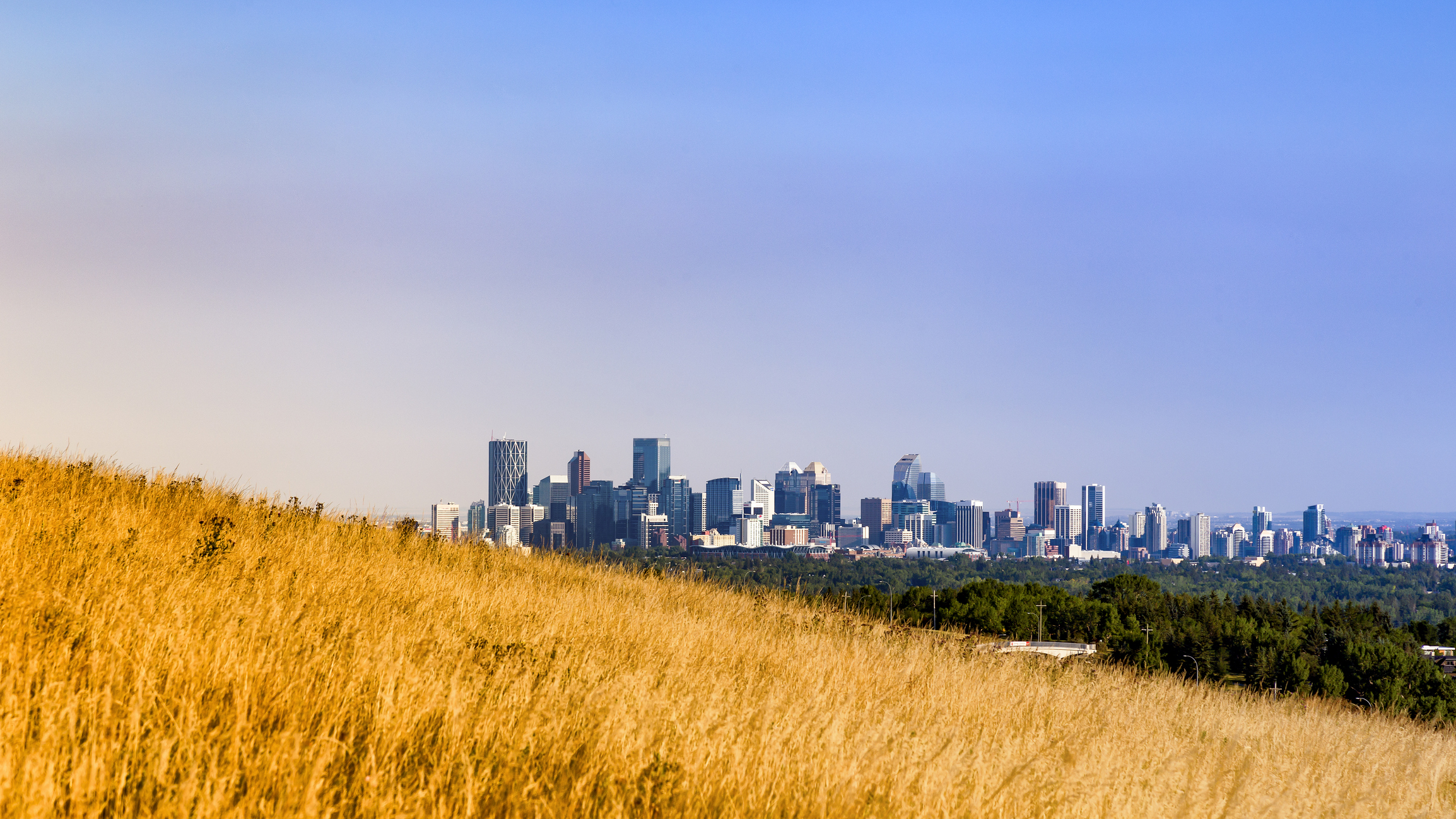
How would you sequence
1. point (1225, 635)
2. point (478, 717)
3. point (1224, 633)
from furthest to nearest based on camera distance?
point (1224, 633)
point (1225, 635)
point (478, 717)

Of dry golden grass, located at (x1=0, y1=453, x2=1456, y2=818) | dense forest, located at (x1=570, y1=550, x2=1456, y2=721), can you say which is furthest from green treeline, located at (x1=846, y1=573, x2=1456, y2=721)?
dry golden grass, located at (x1=0, y1=453, x2=1456, y2=818)

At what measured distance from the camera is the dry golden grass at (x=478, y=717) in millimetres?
3910

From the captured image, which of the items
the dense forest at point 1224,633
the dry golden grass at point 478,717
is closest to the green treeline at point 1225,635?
the dense forest at point 1224,633

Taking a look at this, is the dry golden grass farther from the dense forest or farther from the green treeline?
the green treeline

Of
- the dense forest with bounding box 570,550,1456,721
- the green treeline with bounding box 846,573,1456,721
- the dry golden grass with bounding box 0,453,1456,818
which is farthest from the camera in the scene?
the green treeline with bounding box 846,573,1456,721

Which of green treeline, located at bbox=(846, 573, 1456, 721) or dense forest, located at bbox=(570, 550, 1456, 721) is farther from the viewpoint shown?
green treeline, located at bbox=(846, 573, 1456, 721)

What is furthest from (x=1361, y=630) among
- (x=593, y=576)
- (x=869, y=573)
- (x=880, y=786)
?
(x=880, y=786)

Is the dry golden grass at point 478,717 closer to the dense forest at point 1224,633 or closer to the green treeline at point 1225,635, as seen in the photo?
the dense forest at point 1224,633

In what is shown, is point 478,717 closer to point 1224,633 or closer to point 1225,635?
point 1225,635

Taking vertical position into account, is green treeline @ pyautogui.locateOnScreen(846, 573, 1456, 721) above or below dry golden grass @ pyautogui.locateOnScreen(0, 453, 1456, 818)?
below

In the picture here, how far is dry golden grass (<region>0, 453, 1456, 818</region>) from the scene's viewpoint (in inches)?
154

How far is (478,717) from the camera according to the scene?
493 centimetres

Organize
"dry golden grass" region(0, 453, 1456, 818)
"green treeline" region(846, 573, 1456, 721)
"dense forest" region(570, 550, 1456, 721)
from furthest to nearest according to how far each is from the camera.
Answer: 1. "green treeline" region(846, 573, 1456, 721)
2. "dense forest" region(570, 550, 1456, 721)
3. "dry golden grass" region(0, 453, 1456, 818)

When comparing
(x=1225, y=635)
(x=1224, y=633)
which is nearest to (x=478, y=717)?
(x=1225, y=635)
